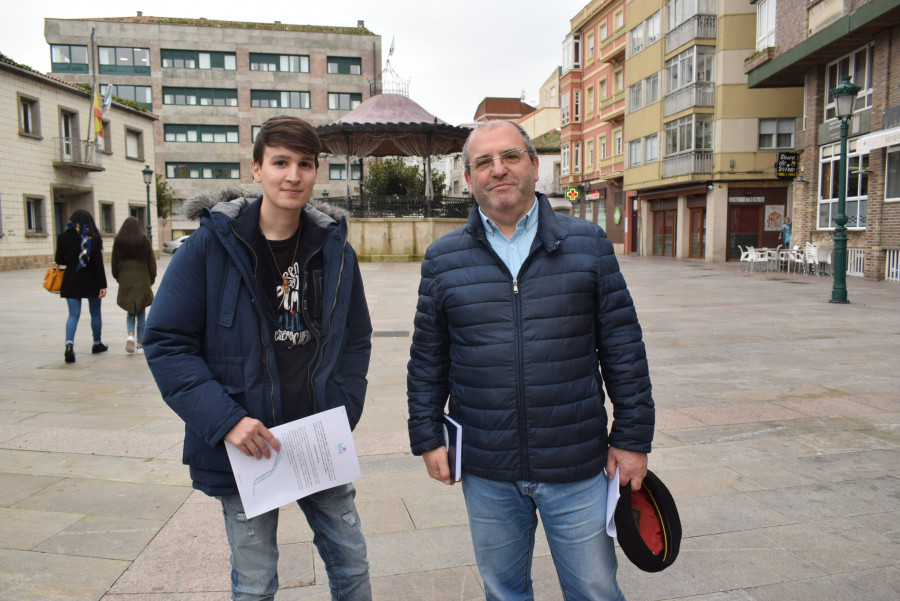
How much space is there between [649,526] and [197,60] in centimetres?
5606

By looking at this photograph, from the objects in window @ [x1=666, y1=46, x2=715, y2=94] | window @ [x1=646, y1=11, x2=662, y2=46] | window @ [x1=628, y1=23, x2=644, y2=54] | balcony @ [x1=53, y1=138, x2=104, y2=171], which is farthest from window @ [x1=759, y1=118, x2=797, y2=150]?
balcony @ [x1=53, y1=138, x2=104, y2=171]

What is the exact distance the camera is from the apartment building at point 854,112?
17.0 m

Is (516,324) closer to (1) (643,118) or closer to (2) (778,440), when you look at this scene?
(2) (778,440)

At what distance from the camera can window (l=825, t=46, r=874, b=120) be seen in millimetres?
18391

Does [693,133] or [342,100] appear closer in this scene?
[693,133]

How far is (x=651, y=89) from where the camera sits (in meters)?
32.7

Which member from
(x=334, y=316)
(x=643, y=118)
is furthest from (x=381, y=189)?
(x=334, y=316)

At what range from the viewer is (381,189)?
3834 cm

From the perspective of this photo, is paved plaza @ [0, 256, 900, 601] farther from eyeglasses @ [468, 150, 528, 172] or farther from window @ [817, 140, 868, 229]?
window @ [817, 140, 868, 229]

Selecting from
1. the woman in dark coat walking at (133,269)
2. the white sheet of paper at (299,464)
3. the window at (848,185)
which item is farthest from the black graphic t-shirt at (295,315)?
the window at (848,185)

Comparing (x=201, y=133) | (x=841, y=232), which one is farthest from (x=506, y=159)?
(x=201, y=133)

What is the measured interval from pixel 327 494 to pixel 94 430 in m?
3.60

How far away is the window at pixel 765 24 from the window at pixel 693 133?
158 inches

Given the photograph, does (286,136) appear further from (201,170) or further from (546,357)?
(201,170)
